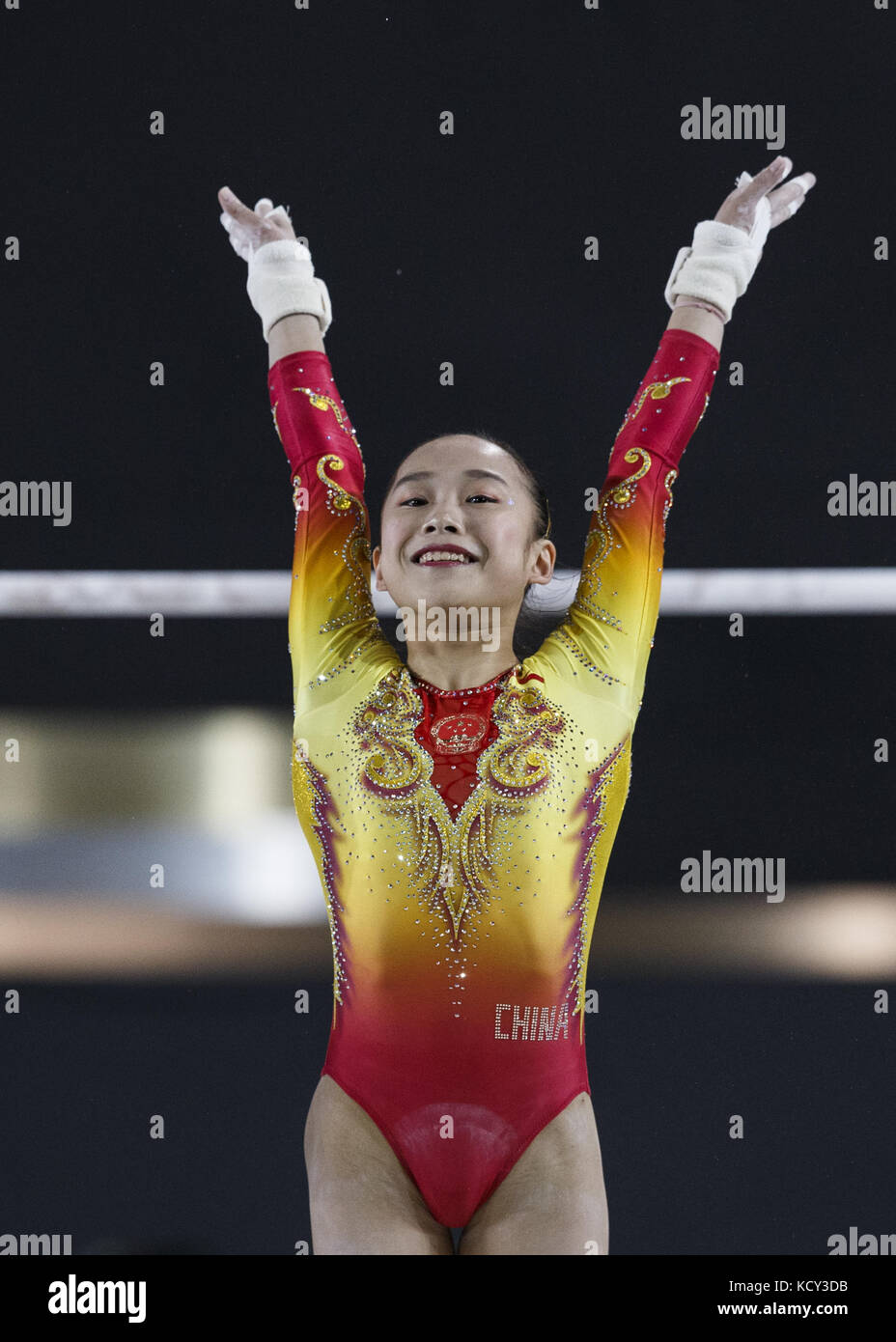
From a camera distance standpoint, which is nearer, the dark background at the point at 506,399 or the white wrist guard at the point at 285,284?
the white wrist guard at the point at 285,284

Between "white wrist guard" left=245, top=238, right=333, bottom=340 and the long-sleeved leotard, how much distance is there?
23cm

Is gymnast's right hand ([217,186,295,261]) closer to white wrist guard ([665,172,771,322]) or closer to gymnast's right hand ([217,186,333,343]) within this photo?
gymnast's right hand ([217,186,333,343])

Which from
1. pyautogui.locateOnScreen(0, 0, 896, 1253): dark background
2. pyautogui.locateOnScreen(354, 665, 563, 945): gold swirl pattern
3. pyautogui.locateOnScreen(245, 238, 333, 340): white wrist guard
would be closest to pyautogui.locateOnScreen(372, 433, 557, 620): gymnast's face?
pyautogui.locateOnScreen(354, 665, 563, 945): gold swirl pattern

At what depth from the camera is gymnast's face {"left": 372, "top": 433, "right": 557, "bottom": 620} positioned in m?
1.59

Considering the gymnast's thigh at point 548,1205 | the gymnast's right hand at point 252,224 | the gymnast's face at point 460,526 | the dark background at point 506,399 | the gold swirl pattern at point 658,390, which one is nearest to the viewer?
the gymnast's thigh at point 548,1205

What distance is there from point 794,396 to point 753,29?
26.4 inches

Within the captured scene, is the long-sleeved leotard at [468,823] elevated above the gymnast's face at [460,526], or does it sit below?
below

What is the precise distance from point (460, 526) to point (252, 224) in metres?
0.60

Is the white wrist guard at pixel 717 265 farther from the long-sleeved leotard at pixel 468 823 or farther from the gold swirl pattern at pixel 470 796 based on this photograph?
the gold swirl pattern at pixel 470 796

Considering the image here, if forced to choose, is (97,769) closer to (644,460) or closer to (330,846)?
(330,846)

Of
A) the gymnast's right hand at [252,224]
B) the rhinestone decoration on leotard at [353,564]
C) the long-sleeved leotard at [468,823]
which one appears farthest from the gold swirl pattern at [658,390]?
the gymnast's right hand at [252,224]

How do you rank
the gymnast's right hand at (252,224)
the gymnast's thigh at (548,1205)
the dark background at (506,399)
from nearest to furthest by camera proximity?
the gymnast's thigh at (548,1205) < the gymnast's right hand at (252,224) < the dark background at (506,399)

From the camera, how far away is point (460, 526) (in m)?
1.60

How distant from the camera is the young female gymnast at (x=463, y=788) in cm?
149
